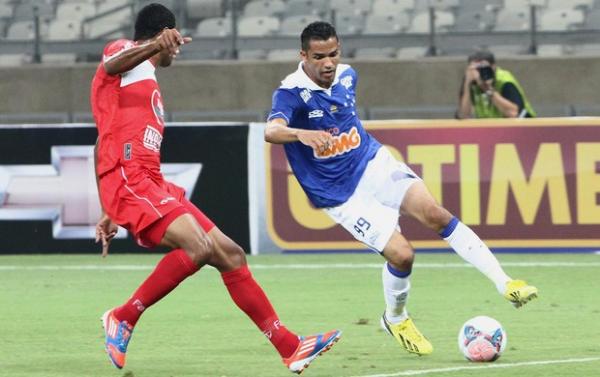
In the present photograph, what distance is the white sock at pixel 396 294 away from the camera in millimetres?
8750

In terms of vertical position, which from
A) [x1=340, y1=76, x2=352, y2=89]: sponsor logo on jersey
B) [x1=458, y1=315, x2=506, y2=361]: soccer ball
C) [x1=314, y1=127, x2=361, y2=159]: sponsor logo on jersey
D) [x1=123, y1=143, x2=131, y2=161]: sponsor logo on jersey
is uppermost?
[x1=340, y1=76, x2=352, y2=89]: sponsor logo on jersey

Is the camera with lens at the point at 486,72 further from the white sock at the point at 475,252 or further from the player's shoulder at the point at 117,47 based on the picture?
the player's shoulder at the point at 117,47

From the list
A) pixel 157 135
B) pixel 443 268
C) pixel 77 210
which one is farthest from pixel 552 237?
pixel 157 135

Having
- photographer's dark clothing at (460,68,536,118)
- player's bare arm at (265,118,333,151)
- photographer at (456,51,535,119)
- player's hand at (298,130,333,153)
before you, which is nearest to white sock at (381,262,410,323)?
player's bare arm at (265,118,333,151)

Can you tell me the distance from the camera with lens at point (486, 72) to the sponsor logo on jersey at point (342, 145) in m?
7.25

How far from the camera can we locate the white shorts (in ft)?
28.8

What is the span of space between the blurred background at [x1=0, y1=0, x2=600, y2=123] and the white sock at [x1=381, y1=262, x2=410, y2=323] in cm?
1097

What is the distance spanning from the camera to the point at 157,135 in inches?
320

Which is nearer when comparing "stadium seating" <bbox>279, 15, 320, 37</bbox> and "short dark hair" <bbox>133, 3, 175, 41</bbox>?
"short dark hair" <bbox>133, 3, 175, 41</bbox>

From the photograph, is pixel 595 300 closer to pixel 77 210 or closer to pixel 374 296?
pixel 374 296

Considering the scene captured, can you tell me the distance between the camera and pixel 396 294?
8.77m

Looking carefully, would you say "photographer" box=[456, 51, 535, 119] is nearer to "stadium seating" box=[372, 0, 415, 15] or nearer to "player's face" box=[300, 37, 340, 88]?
"stadium seating" box=[372, 0, 415, 15]

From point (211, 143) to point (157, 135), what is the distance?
275 inches

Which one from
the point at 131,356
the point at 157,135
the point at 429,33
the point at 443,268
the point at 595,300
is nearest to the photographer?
the point at 157,135
